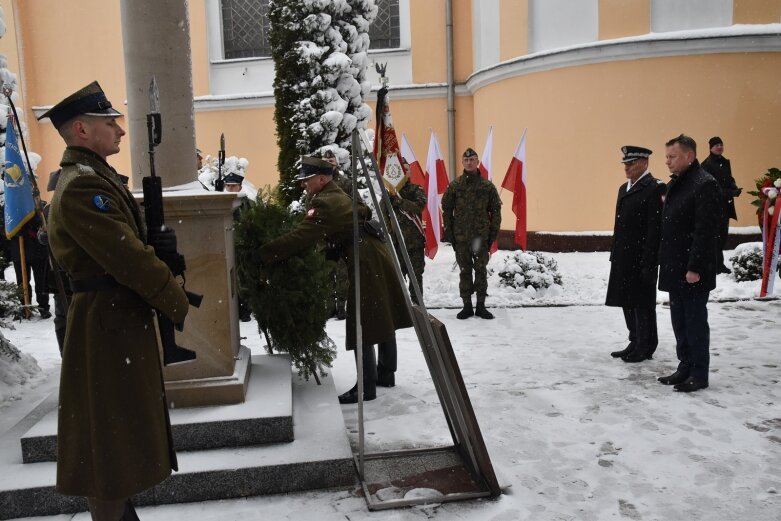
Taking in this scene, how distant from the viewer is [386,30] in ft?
52.4

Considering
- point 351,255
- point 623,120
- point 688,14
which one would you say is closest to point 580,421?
point 351,255

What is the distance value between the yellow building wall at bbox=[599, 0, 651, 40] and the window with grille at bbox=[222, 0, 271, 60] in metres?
7.95

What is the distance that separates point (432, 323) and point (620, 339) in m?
4.05

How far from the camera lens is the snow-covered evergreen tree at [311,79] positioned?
916 cm

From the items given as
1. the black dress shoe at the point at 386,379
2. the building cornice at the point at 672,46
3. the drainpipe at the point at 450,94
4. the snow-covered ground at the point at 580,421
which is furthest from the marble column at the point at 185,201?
the drainpipe at the point at 450,94

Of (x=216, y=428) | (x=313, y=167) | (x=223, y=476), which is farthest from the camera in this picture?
(x=313, y=167)

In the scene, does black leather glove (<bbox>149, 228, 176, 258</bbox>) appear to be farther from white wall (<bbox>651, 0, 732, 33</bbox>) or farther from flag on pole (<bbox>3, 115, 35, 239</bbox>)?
white wall (<bbox>651, 0, 732, 33</bbox>)

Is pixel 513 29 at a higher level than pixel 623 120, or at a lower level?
higher

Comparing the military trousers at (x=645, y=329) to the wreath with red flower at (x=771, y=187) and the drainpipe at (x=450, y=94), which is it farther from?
the drainpipe at (x=450, y=94)

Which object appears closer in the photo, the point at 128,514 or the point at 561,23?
the point at 128,514

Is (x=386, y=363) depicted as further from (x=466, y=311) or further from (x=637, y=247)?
(x=466, y=311)

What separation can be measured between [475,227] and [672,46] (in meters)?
6.23

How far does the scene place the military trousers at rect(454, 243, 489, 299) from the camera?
8.07 meters

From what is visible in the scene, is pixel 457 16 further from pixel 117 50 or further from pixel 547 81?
pixel 117 50
